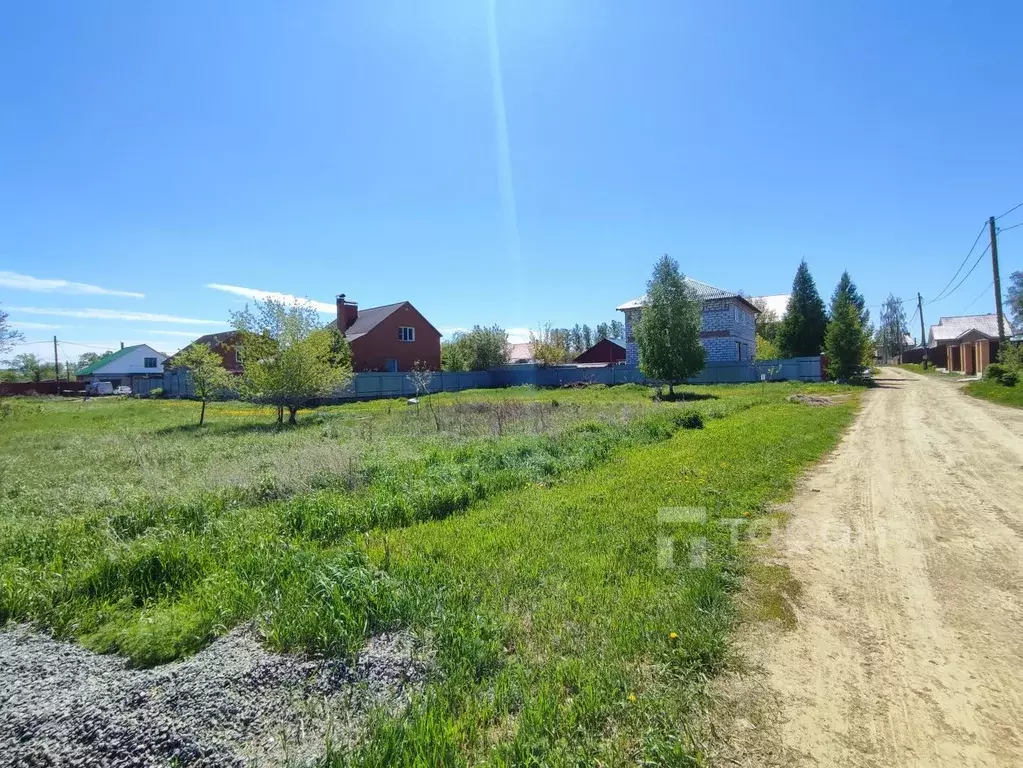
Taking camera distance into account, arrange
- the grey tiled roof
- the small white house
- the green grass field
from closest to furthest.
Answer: the green grass field
the grey tiled roof
the small white house

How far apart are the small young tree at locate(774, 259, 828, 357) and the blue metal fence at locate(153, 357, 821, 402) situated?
→ 10.5 m

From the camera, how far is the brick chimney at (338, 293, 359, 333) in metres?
44.1

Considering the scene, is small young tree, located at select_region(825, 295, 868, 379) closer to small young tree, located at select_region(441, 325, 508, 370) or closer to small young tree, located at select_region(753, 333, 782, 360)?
small young tree, located at select_region(753, 333, 782, 360)

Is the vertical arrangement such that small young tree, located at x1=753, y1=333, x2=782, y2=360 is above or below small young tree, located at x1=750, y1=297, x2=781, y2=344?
below

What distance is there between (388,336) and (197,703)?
39.8m

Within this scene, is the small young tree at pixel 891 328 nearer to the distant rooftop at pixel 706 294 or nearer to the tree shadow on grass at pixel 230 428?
the distant rooftop at pixel 706 294

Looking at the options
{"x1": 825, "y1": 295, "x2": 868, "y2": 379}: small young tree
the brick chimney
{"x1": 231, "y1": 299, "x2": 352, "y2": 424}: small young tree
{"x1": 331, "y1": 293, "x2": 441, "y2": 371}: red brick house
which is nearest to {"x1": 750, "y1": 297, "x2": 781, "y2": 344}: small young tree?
{"x1": 825, "y1": 295, "x2": 868, "y2": 379}: small young tree

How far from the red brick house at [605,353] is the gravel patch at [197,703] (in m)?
54.9

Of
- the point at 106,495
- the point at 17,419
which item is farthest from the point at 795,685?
the point at 17,419

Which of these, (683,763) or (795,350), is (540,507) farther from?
(795,350)

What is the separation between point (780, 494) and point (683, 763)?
5.54m

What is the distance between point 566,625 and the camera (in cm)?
362

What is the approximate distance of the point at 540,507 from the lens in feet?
21.7

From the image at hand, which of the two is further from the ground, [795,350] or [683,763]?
[795,350]
